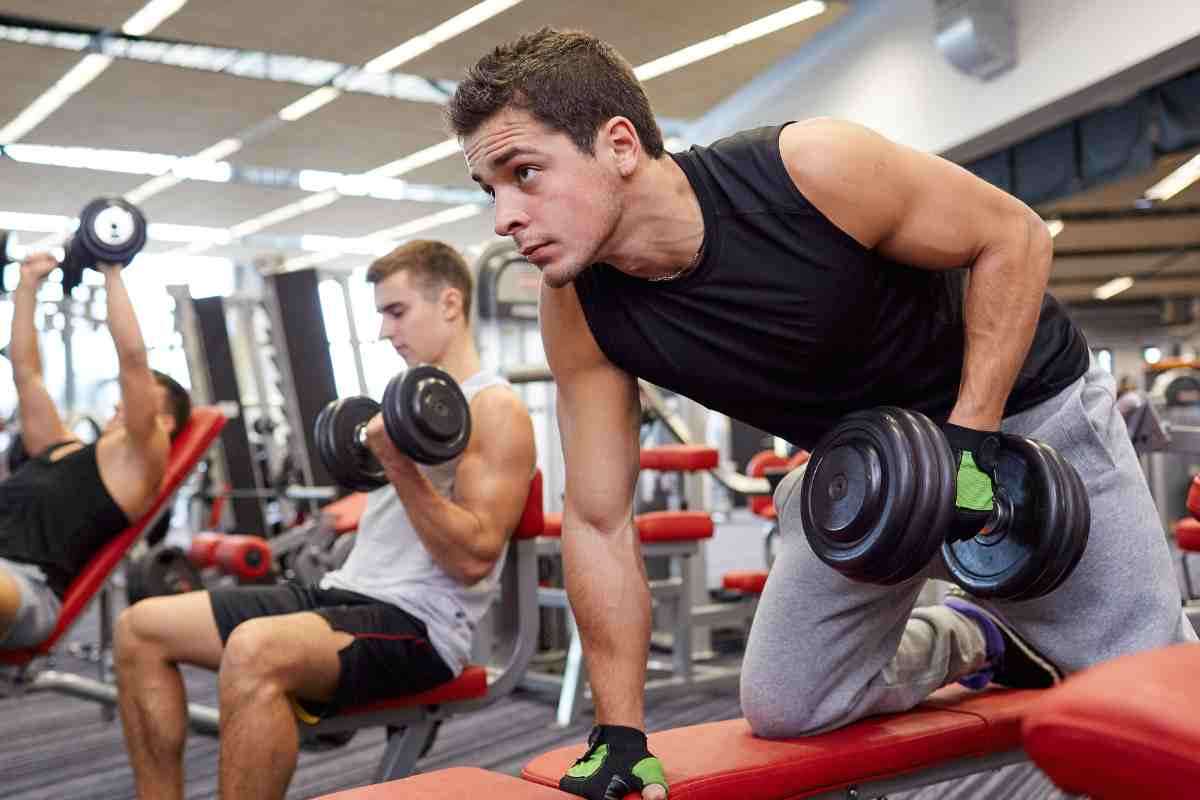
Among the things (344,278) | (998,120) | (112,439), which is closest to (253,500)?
(344,278)

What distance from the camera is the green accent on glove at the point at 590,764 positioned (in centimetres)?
117

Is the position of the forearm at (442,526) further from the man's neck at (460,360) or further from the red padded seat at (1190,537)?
the red padded seat at (1190,537)

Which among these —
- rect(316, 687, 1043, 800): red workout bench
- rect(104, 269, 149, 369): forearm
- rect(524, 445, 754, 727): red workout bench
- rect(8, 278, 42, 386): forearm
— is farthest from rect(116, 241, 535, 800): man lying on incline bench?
rect(8, 278, 42, 386): forearm

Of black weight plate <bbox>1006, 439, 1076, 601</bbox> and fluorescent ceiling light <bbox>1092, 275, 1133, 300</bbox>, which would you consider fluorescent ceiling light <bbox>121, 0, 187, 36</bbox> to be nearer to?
black weight plate <bbox>1006, 439, 1076, 601</bbox>

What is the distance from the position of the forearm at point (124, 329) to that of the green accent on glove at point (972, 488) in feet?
6.66

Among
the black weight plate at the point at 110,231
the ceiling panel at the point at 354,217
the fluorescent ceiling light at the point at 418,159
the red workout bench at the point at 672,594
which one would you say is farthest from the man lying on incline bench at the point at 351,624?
the ceiling panel at the point at 354,217

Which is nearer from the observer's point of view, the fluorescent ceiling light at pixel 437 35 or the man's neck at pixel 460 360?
the man's neck at pixel 460 360

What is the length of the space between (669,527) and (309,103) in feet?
15.8

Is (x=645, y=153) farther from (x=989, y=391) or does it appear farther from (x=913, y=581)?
(x=913, y=581)

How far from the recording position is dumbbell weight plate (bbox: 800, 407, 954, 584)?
3.45 ft

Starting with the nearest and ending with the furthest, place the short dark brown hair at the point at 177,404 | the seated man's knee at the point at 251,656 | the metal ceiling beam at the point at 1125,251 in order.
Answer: the seated man's knee at the point at 251,656
the short dark brown hair at the point at 177,404
the metal ceiling beam at the point at 1125,251

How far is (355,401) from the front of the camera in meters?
2.10

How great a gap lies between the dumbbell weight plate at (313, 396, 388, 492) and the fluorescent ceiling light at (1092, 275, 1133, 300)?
13.2m

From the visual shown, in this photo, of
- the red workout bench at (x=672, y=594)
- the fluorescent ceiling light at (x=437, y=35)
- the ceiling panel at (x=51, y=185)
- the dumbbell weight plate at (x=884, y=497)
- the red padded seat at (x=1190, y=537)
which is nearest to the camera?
the dumbbell weight plate at (x=884, y=497)
